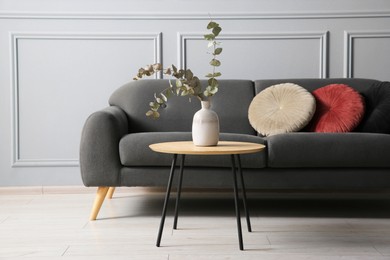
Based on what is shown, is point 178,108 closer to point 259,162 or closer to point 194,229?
point 259,162

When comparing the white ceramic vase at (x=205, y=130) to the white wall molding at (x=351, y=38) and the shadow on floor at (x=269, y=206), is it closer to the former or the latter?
the shadow on floor at (x=269, y=206)

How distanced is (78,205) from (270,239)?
1.30 metres

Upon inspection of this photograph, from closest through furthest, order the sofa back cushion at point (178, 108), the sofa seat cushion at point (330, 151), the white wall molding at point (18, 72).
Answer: the sofa seat cushion at point (330, 151)
the sofa back cushion at point (178, 108)
the white wall molding at point (18, 72)

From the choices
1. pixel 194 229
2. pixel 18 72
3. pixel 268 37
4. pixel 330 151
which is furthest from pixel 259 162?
pixel 18 72

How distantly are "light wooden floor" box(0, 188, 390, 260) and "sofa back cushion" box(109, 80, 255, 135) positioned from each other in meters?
0.46

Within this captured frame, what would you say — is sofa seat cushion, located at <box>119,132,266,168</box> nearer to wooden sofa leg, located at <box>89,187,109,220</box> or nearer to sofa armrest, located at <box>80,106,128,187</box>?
sofa armrest, located at <box>80,106,128,187</box>

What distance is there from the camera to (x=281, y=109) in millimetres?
3064

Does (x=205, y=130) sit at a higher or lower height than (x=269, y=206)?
higher

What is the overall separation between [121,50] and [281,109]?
1191 millimetres

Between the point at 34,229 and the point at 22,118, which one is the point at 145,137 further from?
the point at 22,118

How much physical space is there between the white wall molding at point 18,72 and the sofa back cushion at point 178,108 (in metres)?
0.42

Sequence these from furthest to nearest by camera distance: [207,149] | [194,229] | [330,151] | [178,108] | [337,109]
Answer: [178,108] < [337,109] < [330,151] < [194,229] < [207,149]

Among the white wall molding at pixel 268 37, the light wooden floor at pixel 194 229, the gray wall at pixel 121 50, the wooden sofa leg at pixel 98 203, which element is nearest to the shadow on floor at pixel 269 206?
the light wooden floor at pixel 194 229

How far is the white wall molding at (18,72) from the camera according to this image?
3504 mm
